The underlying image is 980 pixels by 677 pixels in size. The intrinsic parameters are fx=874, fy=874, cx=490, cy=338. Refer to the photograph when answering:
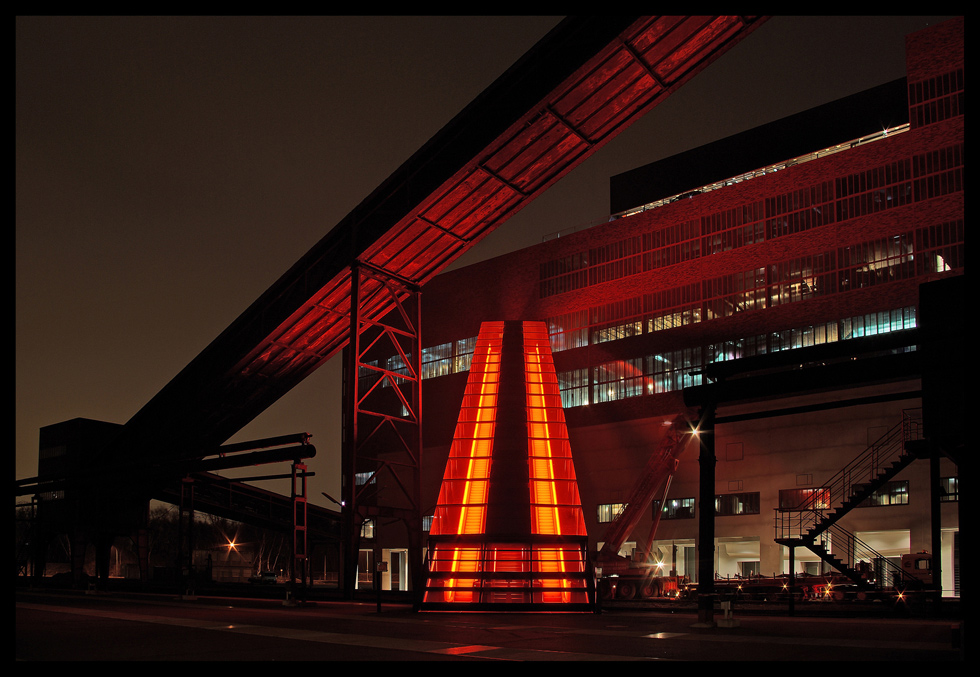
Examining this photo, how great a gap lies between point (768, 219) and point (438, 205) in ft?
88.3

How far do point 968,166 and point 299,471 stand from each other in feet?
88.4

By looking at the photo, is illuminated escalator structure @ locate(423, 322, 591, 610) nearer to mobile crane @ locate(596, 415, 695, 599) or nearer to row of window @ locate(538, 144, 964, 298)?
mobile crane @ locate(596, 415, 695, 599)

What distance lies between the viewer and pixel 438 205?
2892 centimetres

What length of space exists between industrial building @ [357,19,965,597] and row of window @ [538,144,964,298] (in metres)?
0.09

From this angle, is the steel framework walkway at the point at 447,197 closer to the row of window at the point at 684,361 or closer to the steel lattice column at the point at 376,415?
the steel lattice column at the point at 376,415

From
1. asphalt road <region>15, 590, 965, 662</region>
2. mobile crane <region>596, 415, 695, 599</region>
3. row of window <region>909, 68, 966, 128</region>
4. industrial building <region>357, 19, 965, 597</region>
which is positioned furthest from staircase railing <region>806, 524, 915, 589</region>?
row of window <region>909, 68, 966, 128</region>

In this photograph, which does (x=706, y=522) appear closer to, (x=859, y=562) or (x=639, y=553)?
(x=639, y=553)

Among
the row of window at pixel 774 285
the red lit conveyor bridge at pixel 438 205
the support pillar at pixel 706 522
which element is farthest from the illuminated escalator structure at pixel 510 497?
the row of window at pixel 774 285

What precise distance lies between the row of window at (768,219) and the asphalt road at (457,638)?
28240mm

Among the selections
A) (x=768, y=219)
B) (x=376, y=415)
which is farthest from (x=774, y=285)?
(x=376, y=415)

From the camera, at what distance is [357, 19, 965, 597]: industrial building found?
141ft

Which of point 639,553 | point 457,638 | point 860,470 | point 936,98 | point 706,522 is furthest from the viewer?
point 860,470

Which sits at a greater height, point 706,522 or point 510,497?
point 706,522

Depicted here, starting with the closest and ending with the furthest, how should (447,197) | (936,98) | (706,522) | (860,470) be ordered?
(706,522), (447,197), (936,98), (860,470)
